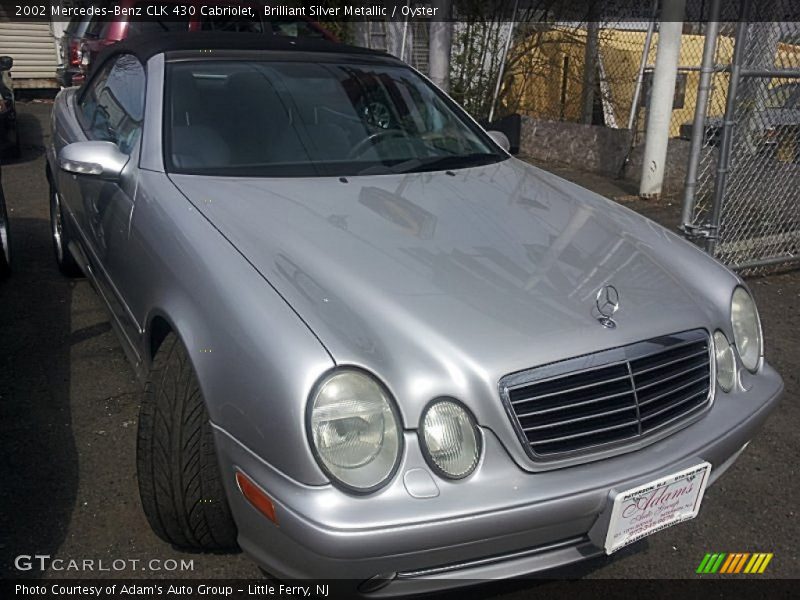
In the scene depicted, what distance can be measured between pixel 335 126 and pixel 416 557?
1.98 m

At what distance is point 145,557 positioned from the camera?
2.42 m

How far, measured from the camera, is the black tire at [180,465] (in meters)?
2.19

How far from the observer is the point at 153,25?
29.5 ft

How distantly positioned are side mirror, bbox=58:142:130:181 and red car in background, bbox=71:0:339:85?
6.03 meters

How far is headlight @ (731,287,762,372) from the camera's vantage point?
251cm

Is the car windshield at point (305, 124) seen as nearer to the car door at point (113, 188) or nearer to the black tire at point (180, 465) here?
the car door at point (113, 188)

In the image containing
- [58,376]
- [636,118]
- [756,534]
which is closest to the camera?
[756,534]

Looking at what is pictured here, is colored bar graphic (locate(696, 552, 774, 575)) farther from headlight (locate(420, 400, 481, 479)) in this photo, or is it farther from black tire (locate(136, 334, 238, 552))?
black tire (locate(136, 334, 238, 552))

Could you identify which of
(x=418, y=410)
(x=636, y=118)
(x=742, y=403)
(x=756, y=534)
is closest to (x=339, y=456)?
(x=418, y=410)

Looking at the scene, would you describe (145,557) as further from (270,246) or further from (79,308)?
(79,308)

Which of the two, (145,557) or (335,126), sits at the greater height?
(335,126)

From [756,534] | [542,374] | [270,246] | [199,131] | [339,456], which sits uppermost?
[199,131]

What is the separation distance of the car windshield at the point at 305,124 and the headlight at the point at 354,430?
1326 millimetres

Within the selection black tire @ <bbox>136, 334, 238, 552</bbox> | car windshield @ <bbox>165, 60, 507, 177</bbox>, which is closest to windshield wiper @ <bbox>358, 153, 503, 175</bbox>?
car windshield @ <bbox>165, 60, 507, 177</bbox>
